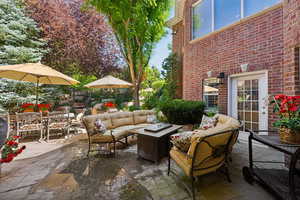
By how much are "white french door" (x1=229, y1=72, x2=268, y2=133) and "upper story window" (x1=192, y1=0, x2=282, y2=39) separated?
1996 mm

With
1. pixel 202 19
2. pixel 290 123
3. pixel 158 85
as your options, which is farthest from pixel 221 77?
pixel 158 85

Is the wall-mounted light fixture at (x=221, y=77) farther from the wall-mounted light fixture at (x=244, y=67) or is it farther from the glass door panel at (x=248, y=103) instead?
the wall-mounted light fixture at (x=244, y=67)

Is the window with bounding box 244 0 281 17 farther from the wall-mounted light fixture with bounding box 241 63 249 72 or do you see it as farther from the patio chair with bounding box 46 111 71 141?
the patio chair with bounding box 46 111 71 141

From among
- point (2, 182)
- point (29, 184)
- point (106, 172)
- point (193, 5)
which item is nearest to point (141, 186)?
point (106, 172)

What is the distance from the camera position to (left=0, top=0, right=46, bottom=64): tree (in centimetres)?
655

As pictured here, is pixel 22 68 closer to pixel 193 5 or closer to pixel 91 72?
pixel 91 72

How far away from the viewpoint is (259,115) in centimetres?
432

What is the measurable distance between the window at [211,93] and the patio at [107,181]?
8.11 ft

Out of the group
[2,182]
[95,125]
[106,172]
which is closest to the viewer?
[2,182]

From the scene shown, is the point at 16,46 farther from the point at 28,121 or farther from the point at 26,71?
the point at 28,121

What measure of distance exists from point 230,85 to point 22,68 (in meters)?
6.65

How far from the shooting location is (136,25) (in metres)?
6.50

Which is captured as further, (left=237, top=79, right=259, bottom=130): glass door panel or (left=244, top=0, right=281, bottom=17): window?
(left=237, top=79, right=259, bottom=130): glass door panel

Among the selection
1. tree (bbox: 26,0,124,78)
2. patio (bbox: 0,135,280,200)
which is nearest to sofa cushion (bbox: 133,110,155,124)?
patio (bbox: 0,135,280,200)
